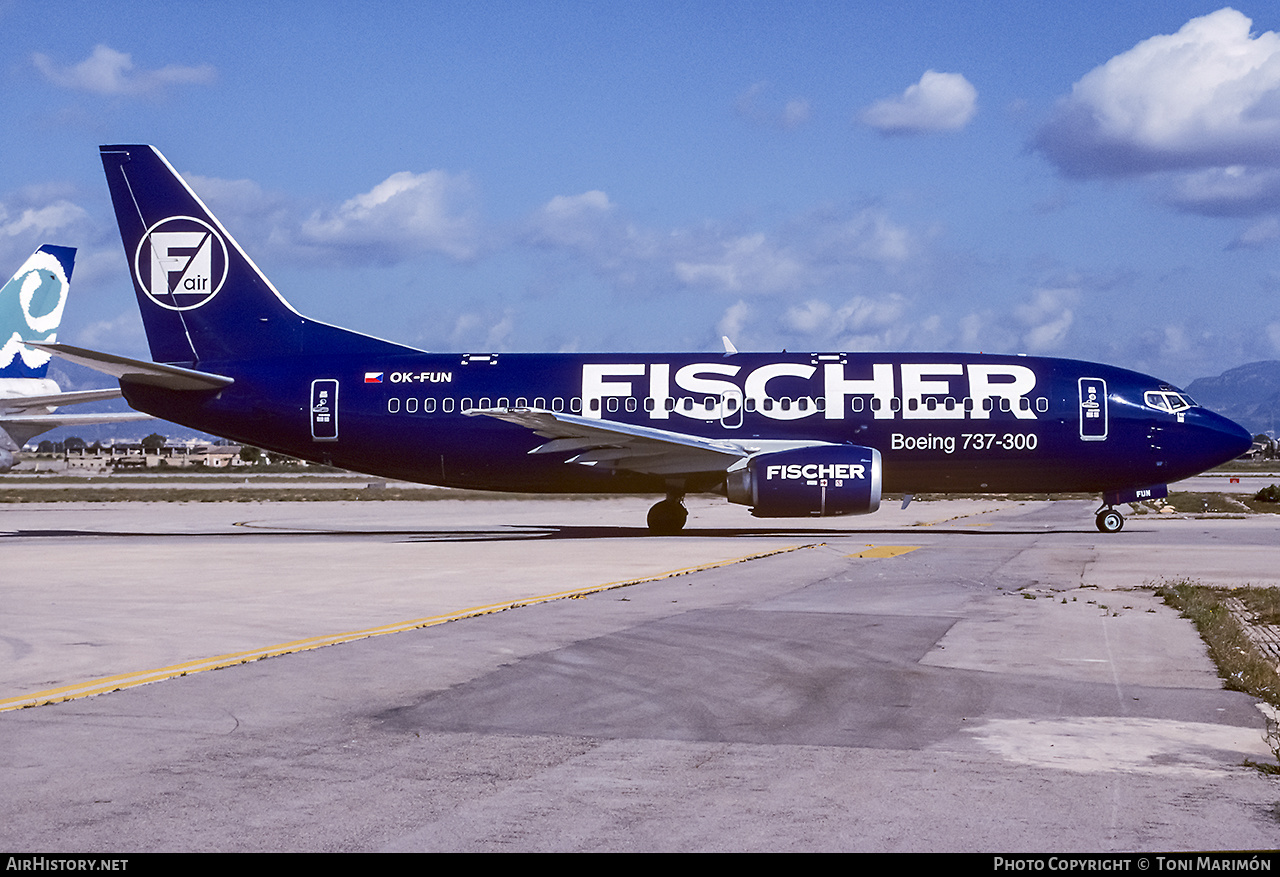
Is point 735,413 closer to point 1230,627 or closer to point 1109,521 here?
point 1109,521

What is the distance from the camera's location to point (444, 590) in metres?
18.3

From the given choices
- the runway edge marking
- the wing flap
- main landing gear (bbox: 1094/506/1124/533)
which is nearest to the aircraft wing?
the wing flap

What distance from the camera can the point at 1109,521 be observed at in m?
32.1

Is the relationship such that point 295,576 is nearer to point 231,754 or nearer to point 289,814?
point 231,754

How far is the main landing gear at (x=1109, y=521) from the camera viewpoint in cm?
3203

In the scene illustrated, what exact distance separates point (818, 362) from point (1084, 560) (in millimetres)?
10379

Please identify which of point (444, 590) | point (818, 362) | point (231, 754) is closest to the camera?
point (231, 754)

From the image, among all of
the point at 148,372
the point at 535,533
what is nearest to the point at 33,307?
the point at 148,372

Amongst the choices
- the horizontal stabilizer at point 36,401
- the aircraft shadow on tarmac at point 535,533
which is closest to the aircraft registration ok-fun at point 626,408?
the aircraft shadow on tarmac at point 535,533

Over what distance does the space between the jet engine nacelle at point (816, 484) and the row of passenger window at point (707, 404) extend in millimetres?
2033

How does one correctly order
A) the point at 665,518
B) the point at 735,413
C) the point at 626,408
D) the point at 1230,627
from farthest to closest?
the point at 665,518 → the point at 626,408 → the point at 735,413 → the point at 1230,627

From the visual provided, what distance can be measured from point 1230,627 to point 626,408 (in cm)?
1986

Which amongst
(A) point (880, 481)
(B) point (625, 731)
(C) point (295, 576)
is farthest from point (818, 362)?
(B) point (625, 731)

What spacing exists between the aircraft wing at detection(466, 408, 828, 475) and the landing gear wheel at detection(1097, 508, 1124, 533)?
313 inches
